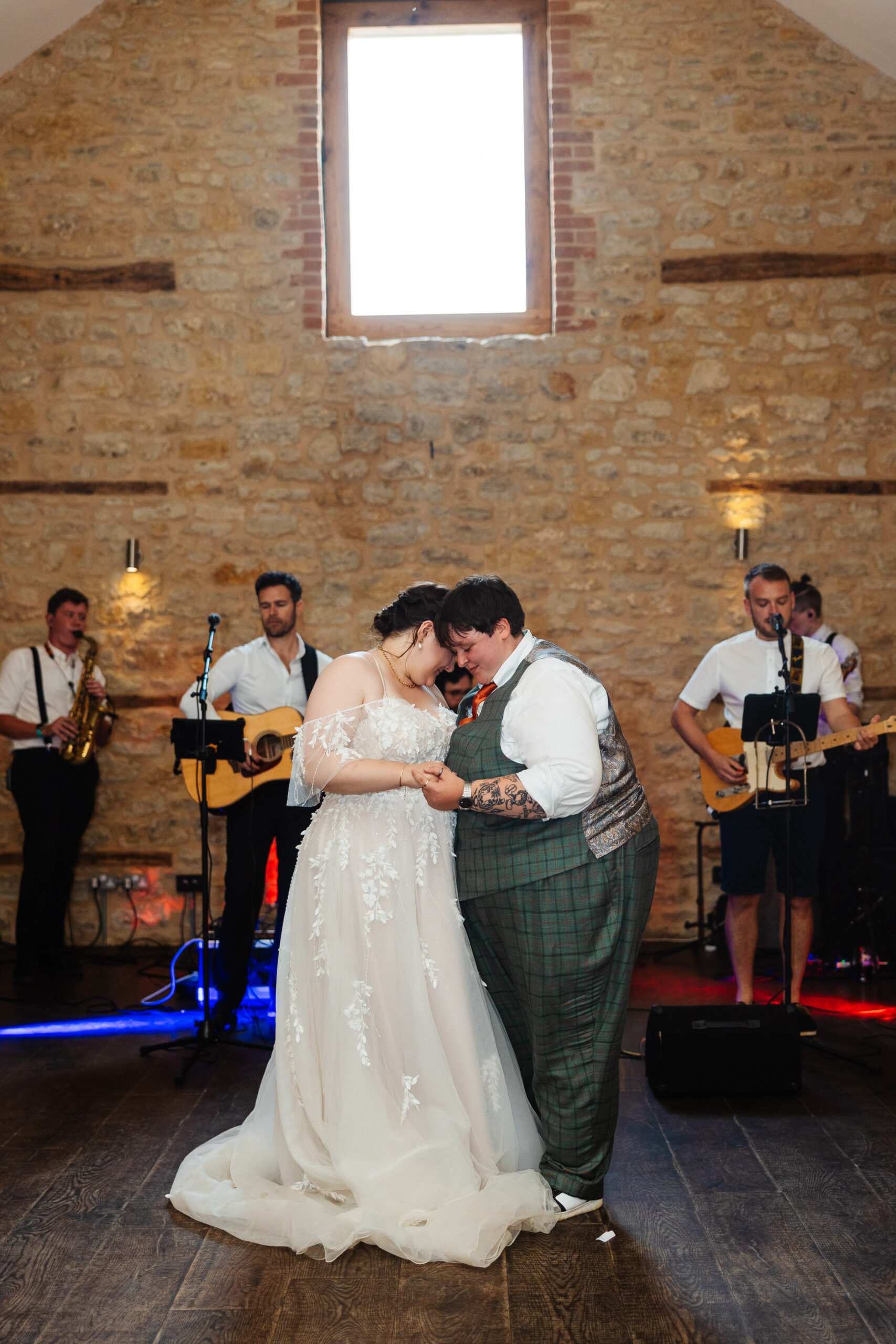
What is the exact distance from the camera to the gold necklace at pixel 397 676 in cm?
320

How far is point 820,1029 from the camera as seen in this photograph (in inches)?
182

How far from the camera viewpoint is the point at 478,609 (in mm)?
2891

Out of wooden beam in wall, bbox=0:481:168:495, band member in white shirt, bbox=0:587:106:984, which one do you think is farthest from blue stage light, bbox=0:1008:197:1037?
wooden beam in wall, bbox=0:481:168:495

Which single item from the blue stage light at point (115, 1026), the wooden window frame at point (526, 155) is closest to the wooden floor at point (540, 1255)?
the blue stage light at point (115, 1026)

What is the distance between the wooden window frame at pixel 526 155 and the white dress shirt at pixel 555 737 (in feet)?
13.4

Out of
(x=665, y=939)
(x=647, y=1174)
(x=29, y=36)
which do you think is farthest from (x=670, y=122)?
(x=647, y=1174)

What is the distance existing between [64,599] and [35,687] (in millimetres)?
483

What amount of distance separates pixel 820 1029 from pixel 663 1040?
1.21m

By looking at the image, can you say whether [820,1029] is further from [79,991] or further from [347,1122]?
[79,991]

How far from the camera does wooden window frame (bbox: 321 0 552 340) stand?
643cm

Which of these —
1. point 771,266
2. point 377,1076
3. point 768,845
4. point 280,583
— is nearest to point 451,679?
point 280,583

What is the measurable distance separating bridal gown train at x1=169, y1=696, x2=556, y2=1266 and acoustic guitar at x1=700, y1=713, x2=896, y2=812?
186 cm

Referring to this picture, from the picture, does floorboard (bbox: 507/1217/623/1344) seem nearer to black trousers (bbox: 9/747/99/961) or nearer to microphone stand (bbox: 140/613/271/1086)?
microphone stand (bbox: 140/613/271/1086)

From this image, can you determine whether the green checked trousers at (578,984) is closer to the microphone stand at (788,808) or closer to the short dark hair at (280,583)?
the microphone stand at (788,808)
